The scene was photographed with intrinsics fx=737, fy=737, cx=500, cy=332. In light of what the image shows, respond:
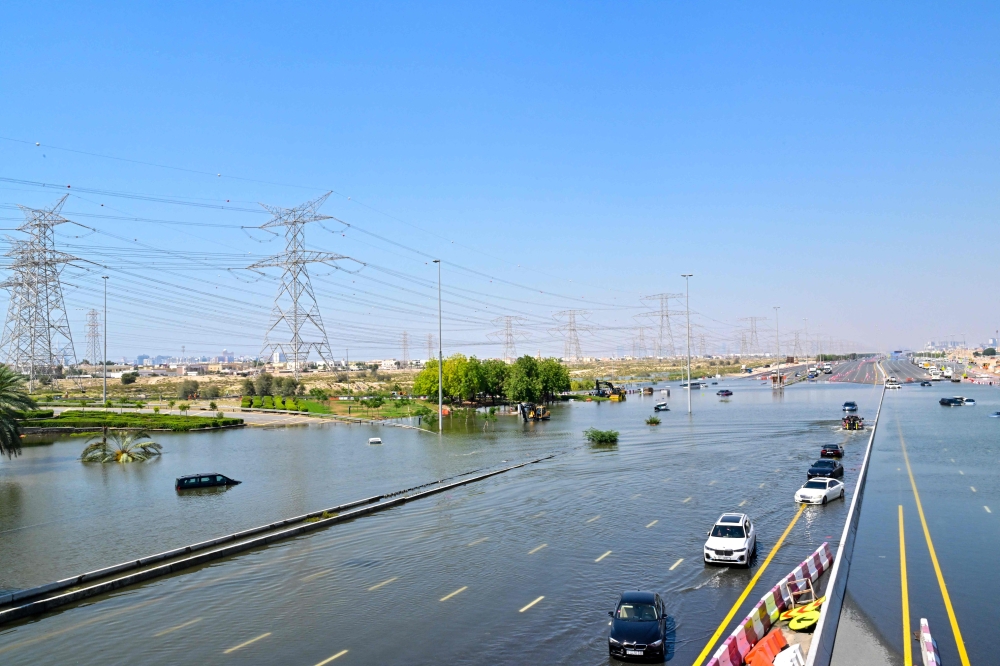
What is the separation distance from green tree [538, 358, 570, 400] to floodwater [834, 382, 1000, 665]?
220 feet

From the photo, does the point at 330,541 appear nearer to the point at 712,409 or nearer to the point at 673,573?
the point at 673,573

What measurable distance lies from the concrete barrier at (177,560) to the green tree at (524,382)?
76.5 m

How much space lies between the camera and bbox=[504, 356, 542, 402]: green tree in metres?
112

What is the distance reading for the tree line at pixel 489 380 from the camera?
373 ft

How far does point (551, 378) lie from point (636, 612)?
106072mm

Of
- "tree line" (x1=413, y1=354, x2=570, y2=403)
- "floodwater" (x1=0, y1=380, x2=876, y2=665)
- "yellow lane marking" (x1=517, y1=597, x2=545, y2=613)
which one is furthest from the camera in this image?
"tree line" (x1=413, y1=354, x2=570, y2=403)

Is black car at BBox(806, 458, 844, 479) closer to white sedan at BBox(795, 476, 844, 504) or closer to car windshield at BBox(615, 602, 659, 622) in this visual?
white sedan at BBox(795, 476, 844, 504)

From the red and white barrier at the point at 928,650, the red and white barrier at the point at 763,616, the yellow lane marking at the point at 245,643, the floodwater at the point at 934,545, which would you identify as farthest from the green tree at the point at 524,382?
the red and white barrier at the point at 928,650

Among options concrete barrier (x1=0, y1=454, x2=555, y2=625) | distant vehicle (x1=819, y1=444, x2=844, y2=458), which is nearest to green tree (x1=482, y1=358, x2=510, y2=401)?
distant vehicle (x1=819, y1=444, x2=844, y2=458)

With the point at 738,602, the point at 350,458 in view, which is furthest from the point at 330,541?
the point at 350,458

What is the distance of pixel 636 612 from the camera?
16578mm

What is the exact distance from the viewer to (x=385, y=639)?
17.3 meters

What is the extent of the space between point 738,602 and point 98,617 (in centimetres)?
1703

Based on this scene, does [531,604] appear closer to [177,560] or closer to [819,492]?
[177,560]
